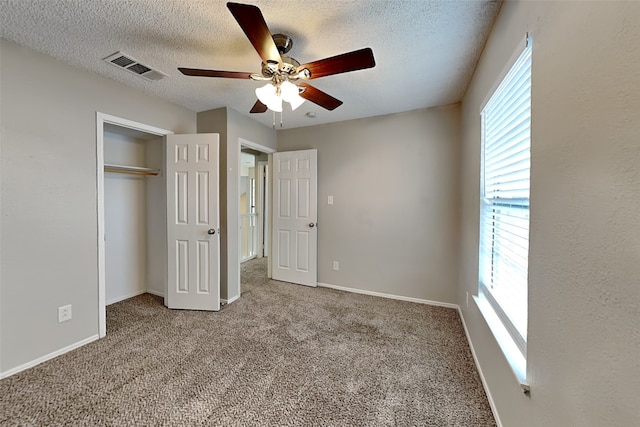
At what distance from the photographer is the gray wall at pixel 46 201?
5.92 feet

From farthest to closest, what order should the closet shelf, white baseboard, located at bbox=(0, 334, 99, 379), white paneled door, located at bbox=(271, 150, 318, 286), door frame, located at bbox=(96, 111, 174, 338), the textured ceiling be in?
white paneled door, located at bbox=(271, 150, 318, 286), the closet shelf, door frame, located at bbox=(96, 111, 174, 338), white baseboard, located at bbox=(0, 334, 99, 379), the textured ceiling

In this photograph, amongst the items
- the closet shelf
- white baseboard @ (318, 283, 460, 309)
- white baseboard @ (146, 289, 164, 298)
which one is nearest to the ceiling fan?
the closet shelf

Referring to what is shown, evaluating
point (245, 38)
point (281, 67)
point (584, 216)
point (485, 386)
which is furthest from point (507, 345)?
point (245, 38)

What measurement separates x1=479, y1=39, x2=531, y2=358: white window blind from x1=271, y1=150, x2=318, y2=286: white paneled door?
2.22 metres

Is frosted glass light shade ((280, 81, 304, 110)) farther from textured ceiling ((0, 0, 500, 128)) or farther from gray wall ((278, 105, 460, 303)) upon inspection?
gray wall ((278, 105, 460, 303))

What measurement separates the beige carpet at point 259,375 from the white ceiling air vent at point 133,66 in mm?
2389

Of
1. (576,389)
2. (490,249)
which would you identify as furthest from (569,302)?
(490,249)

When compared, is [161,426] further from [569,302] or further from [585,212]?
[585,212]

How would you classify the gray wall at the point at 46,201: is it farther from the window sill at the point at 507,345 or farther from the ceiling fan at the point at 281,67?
the window sill at the point at 507,345

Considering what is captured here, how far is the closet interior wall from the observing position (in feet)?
10.1

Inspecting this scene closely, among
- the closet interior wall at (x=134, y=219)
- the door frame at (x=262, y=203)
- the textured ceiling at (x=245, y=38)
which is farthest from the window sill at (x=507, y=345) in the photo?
the door frame at (x=262, y=203)

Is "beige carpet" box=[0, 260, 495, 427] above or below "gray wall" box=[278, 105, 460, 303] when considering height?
below

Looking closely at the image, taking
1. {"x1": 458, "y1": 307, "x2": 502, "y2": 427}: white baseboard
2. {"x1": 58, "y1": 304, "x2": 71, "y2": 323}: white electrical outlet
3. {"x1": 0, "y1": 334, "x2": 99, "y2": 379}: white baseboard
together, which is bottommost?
{"x1": 0, "y1": 334, "x2": 99, "y2": 379}: white baseboard

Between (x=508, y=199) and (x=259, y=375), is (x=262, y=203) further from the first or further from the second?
(x=508, y=199)
